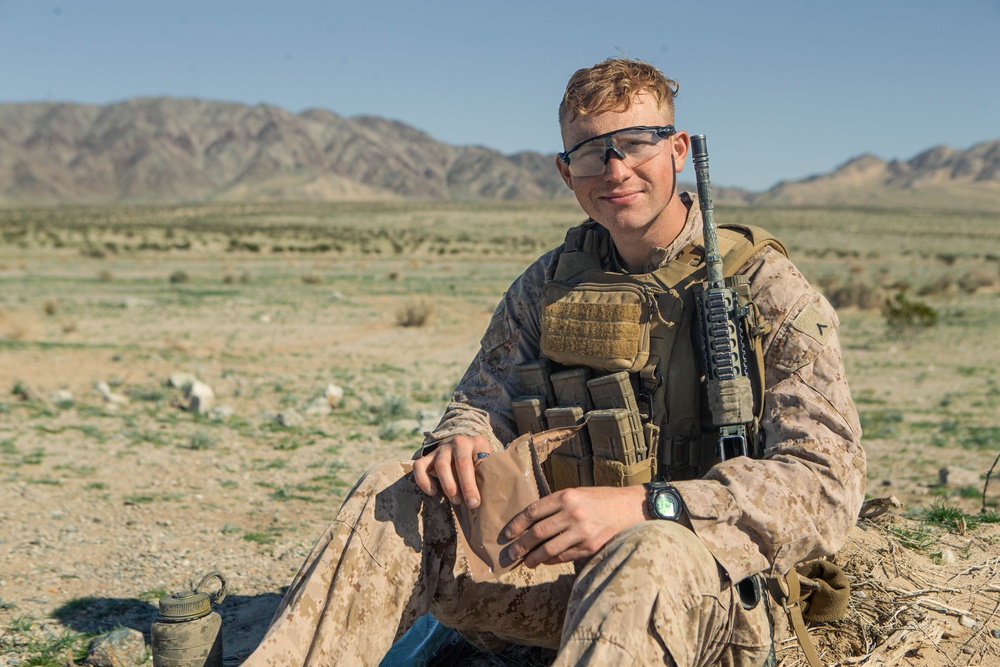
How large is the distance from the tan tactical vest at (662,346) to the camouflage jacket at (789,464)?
196 mm

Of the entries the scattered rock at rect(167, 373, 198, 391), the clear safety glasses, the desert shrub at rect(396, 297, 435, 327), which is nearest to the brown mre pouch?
the clear safety glasses

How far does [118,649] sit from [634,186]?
260 cm

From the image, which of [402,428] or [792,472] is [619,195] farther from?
[402,428]

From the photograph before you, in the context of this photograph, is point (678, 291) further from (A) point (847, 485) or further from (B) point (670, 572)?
(B) point (670, 572)

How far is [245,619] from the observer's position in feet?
12.9

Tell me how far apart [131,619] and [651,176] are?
2930 mm

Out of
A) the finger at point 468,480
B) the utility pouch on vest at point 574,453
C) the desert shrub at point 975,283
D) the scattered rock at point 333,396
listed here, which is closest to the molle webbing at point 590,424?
the utility pouch on vest at point 574,453

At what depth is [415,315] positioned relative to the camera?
52.4 feet

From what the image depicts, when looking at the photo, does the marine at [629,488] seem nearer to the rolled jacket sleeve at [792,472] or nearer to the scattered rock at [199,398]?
the rolled jacket sleeve at [792,472]

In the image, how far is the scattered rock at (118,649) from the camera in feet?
11.2

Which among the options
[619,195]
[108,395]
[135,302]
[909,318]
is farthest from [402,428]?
[135,302]

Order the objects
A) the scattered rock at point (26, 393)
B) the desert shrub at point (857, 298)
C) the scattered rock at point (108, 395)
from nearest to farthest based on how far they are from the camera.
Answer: the scattered rock at point (26, 393) → the scattered rock at point (108, 395) → the desert shrub at point (857, 298)

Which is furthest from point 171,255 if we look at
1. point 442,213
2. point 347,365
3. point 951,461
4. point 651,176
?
point 442,213

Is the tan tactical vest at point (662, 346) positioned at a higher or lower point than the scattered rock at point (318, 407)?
higher
